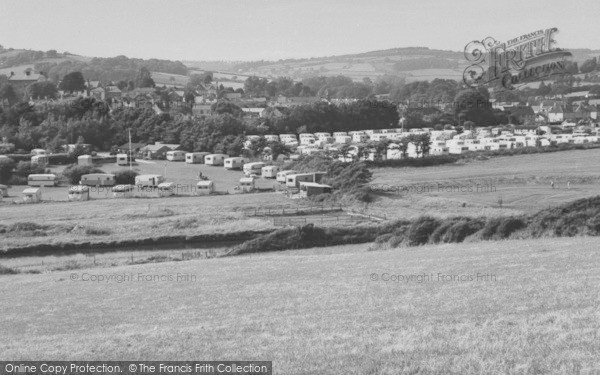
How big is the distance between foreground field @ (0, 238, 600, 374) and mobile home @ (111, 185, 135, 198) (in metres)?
17.3

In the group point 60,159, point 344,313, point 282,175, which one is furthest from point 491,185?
point 60,159

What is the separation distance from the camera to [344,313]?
34.9 feet

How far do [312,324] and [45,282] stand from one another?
9174mm

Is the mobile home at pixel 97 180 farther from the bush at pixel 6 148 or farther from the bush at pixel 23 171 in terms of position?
the bush at pixel 6 148

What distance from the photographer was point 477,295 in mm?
11016

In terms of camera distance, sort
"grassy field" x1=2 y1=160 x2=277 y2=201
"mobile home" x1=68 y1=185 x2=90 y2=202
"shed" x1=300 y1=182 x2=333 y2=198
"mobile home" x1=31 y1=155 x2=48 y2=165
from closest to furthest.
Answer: "shed" x1=300 y1=182 x2=333 y2=198 → "mobile home" x1=68 y1=185 x2=90 y2=202 → "grassy field" x1=2 y1=160 x2=277 y2=201 → "mobile home" x1=31 y1=155 x2=48 y2=165

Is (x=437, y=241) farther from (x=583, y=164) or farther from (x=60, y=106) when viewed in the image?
(x=60, y=106)

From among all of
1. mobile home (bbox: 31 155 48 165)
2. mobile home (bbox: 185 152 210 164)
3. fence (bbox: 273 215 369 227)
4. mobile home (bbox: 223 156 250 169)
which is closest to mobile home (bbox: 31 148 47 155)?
mobile home (bbox: 31 155 48 165)

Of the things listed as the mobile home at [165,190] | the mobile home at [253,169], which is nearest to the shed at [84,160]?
the mobile home at [253,169]

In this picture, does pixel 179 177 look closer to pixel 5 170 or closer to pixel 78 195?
pixel 78 195

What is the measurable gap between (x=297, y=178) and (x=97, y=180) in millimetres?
10919

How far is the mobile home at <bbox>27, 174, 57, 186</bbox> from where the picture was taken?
Result: 38.8 meters

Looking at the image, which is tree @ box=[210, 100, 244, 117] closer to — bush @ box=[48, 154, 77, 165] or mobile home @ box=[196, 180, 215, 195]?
bush @ box=[48, 154, 77, 165]

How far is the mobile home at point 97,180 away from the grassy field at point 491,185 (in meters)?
14.1
